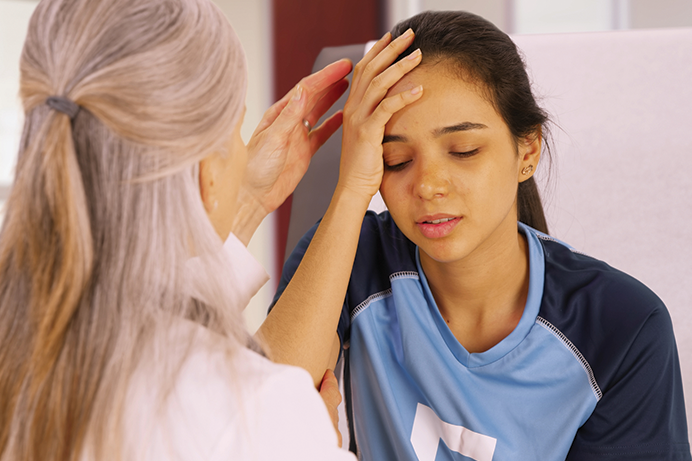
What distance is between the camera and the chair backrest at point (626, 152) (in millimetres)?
1140

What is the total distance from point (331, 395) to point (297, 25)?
1761mm

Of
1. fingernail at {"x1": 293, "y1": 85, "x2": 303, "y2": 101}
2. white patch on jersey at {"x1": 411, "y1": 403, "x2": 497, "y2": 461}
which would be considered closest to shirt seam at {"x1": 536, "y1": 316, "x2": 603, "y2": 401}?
white patch on jersey at {"x1": 411, "y1": 403, "x2": 497, "y2": 461}

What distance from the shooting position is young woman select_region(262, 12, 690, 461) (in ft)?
2.42

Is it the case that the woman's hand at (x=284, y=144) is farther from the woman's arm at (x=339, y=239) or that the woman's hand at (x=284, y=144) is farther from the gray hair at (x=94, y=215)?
the gray hair at (x=94, y=215)

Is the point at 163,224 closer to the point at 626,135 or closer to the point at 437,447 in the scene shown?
→ the point at 437,447

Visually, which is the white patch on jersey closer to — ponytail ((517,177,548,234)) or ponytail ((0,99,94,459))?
ponytail ((517,177,548,234))

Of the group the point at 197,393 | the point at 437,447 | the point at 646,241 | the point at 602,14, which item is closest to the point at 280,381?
the point at 197,393

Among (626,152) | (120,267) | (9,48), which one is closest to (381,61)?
(120,267)

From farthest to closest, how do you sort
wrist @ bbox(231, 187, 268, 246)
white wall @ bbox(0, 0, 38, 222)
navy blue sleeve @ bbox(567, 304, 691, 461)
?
white wall @ bbox(0, 0, 38, 222), wrist @ bbox(231, 187, 268, 246), navy blue sleeve @ bbox(567, 304, 691, 461)

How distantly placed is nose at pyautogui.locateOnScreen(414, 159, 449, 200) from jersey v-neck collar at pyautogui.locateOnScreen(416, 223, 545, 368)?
182 mm

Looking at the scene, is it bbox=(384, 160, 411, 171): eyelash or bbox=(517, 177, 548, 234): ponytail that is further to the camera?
bbox=(517, 177, 548, 234): ponytail

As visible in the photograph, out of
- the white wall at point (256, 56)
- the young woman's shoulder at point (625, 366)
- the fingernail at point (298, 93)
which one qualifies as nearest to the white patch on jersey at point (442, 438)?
the young woman's shoulder at point (625, 366)

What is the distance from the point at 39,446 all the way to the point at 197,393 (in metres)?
0.13

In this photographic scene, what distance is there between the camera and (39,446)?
1.50 ft
